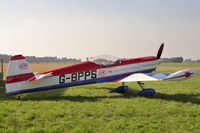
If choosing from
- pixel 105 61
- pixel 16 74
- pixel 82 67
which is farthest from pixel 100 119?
pixel 16 74

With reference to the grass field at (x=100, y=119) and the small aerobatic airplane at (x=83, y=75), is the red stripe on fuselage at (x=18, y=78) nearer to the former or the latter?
the small aerobatic airplane at (x=83, y=75)

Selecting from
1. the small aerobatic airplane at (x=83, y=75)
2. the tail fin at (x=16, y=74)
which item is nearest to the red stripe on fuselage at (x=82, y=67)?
the small aerobatic airplane at (x=83, y=75)

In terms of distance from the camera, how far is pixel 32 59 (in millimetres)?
171750

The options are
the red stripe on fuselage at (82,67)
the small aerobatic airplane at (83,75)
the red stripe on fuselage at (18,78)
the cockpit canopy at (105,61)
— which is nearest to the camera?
the red stripe on fuselage at (18,78)

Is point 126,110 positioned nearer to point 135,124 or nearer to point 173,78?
A: point 135,124

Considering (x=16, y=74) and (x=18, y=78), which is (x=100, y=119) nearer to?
(x=18, y=78)

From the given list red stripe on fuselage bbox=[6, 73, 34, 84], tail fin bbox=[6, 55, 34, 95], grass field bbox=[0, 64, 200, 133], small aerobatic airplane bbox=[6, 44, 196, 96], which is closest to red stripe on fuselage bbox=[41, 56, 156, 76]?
small aerobatic airplane bbox=[6, 44, 196, 96]

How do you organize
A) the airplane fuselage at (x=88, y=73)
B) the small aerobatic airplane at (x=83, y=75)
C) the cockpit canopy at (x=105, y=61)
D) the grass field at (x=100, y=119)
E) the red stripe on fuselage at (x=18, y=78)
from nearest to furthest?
1. the grass field at (x=100, y=119)
2. the red stripe on fuselage at (x=18, y=78)
3. the small aerobatic airplane at (x=83, y=75)
4. the airplane fuselage at (x=88, y=73)
5. the cockpit canopy at (x=105, y=61)

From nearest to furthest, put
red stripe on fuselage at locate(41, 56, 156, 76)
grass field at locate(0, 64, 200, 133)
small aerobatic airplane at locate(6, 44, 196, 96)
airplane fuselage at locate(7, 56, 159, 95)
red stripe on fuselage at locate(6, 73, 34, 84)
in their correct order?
grass field at locate(0, 64, 200, 133) → red stripe on fuselage at locate(6, 73, 34, 84) → small aerobatic airplane at locate(6, 44, 196, 96) → airplane fuselage at locate(7, 56, 159, 95) → red stripe on fuselage at locate(41, 56, 156, 76)

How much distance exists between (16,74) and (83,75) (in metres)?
3.14

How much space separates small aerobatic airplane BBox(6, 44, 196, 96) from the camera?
6.59 metres

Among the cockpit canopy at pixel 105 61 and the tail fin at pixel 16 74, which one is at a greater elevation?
the cockpit canopy at pixel 105 61

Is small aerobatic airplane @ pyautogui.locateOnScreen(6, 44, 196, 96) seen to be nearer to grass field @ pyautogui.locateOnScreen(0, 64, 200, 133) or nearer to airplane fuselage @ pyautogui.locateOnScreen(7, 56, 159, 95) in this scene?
airplane fuselage @ pyautogui.locateOnScreen(7, 56, 159, 95)

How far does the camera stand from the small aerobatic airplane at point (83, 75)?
6.59 meters
